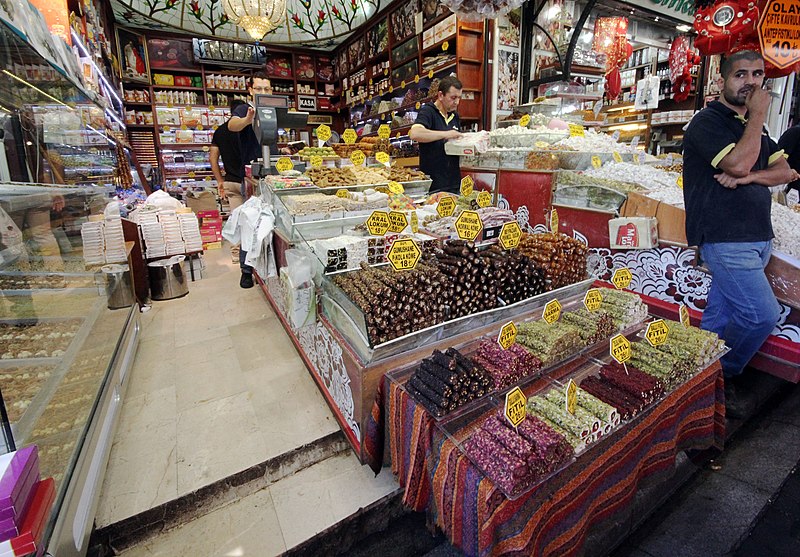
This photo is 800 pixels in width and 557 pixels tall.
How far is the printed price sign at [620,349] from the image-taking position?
172 centimetres

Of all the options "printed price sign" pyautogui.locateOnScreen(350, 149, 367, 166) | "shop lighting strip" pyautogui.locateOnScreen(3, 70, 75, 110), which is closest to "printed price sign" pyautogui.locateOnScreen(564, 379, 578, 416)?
"shop lighting strip" pyautogui.locateOnScreen(3, 70, 75, 110)

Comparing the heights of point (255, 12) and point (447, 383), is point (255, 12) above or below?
above

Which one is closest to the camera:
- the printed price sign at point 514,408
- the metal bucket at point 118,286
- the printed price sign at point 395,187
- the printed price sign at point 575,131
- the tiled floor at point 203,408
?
the printed price sign at point 514,408

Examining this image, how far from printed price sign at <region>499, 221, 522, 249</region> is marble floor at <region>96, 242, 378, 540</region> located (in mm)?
1356

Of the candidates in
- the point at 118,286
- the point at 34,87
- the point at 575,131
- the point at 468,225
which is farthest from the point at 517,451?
the point at 575,131

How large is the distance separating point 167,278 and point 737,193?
14.9 ft

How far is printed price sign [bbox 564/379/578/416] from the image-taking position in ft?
4.84

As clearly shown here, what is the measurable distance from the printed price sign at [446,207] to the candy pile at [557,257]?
1.75ft

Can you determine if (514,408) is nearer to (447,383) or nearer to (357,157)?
(447,383)

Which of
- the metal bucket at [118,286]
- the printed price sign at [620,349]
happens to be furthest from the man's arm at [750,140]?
the metal bucket at [118,286]

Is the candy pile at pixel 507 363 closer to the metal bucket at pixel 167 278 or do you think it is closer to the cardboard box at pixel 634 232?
the cardboard box at pixel 634 232

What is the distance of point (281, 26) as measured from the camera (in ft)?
28.7

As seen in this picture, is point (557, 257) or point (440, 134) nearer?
point (557, 257)

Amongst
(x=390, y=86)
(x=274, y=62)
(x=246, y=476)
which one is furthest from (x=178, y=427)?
(x=274, y=62)
